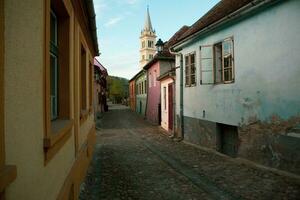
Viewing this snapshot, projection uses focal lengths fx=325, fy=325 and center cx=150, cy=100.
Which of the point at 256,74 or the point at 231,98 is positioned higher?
the point at 256,74

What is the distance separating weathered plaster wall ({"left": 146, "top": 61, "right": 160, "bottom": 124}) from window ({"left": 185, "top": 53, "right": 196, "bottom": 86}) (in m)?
8.29

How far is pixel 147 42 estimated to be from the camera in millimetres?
84625

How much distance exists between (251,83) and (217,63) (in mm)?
2421

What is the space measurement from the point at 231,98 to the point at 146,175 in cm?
367

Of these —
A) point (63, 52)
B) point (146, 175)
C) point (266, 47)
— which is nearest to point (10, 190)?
point (63, 52)

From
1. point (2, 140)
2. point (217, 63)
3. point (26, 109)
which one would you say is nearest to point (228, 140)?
point (217, 63)

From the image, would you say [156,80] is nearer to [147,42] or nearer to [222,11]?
[222,11]

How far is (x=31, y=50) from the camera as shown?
2562mm

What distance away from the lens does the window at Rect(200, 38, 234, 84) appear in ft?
33.2

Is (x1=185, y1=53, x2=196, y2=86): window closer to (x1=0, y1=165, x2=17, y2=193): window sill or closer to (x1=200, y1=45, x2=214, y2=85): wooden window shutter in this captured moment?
(x1=200, y1=45, x2=214, y2=85): wooden window shutter

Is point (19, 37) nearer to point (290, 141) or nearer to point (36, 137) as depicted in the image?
point (36, 137)

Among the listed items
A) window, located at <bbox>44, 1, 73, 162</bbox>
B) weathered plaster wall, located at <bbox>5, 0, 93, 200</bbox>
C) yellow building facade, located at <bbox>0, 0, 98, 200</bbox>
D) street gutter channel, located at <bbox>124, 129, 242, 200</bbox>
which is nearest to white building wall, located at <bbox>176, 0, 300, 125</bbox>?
street gutter channel, located at <bbox>124, 129, 242, 200</bbox>

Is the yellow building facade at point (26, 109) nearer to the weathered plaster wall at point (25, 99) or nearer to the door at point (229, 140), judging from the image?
the weathered plaster wall at point (25, 99)

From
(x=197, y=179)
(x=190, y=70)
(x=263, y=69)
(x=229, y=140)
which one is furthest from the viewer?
(x=190, y=70)
